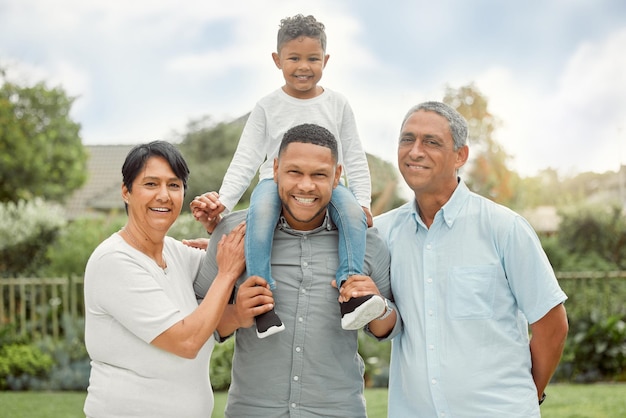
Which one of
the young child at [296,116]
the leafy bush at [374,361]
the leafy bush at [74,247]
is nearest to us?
the young child at [296,116]

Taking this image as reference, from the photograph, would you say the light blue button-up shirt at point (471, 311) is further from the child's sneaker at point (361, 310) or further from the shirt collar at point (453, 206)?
the child's sneaker at point (361, 310)

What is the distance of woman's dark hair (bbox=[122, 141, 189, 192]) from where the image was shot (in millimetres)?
3018

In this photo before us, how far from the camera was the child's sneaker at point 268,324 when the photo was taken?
289cm

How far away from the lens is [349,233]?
10.2ft

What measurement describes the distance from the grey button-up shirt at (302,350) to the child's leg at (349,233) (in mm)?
93

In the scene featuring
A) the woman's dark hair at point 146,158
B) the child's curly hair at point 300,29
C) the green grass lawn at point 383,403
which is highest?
the child's curly hair at point 300,29

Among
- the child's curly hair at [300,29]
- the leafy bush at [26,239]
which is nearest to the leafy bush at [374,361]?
the child's curly hair at [300,29]

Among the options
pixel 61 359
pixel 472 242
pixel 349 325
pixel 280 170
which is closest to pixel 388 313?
pixel 349 325

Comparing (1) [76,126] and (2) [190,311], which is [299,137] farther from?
(1) [76,126]

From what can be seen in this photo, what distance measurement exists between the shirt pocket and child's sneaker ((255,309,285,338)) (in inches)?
29.7

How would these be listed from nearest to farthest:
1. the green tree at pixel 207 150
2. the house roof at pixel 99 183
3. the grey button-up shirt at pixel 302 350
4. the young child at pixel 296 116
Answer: the grey button-up shirt at pixel 302 350, the young child at pixel 296 116, the green tree at pixel 207 150, the house roof at pixel 99 183

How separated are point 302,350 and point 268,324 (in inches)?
9.3

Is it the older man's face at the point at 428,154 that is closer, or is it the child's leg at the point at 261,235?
the child's leg at the point at 261,235

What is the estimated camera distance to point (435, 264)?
3.13 m
